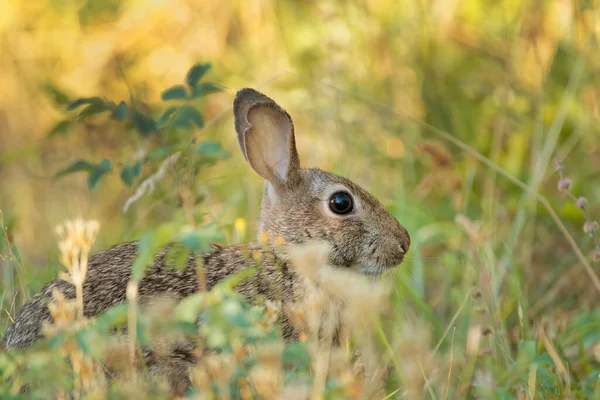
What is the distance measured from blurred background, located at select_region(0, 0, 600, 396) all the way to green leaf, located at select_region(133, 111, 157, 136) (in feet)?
0.54

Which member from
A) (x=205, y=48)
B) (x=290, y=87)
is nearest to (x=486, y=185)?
(x=290, y=87)

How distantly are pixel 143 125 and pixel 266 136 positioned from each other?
922 mm

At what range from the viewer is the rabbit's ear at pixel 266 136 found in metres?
4.17

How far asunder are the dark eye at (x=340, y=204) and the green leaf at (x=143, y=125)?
3.84ft

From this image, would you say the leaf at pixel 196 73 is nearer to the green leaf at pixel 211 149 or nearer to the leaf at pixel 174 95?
the leaf at pixel 174 95

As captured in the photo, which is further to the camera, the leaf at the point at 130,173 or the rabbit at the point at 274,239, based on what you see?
the leaf at the point at 130,173

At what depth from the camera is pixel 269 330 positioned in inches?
110

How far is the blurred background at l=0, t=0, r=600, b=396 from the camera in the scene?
16.4 feet

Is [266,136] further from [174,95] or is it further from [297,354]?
[297,354]

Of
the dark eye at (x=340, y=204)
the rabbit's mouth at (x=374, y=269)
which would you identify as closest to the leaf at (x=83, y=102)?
the dark eye at (x=340, y=204)

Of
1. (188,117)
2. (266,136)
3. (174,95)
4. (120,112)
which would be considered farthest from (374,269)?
(120,112)

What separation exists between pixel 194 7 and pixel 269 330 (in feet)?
16.4

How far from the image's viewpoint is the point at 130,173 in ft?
14.5

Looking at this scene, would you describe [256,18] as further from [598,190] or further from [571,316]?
[571,316]
